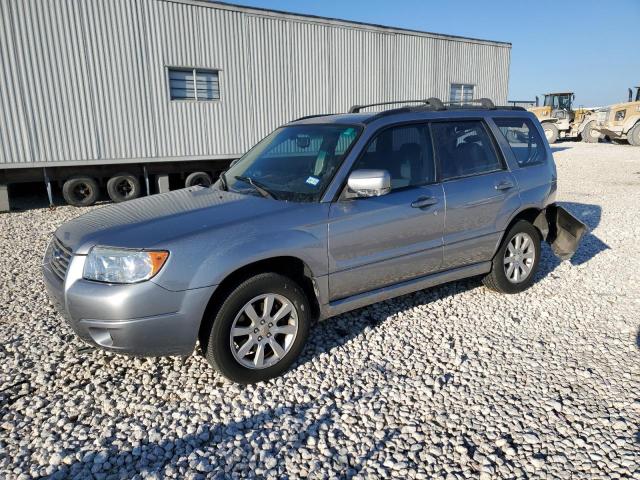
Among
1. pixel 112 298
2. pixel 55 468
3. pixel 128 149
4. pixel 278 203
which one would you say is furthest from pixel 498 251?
pixel 128 149

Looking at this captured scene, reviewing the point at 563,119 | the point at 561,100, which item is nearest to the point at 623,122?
the point at 563,119

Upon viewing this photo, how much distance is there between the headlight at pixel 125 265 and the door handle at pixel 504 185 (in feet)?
10.2

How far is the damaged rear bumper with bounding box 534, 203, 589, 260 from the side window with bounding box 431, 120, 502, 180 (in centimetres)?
99

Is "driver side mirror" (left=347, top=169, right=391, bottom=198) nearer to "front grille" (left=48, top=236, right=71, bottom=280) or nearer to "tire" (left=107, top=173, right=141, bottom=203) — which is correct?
"front grille" (left=48, top=236, right=71, bottom=280)

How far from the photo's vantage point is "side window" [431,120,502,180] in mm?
4129

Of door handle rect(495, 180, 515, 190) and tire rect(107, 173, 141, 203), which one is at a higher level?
door handle rect(495, 180, 515, 190)

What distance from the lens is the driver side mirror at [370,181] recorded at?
10.8 ft

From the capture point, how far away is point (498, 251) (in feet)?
15.1

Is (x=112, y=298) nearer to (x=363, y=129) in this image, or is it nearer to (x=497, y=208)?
(x=363, y=129)

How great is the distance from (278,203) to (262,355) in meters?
1.08

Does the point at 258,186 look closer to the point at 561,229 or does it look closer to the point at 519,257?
the point at 519,257

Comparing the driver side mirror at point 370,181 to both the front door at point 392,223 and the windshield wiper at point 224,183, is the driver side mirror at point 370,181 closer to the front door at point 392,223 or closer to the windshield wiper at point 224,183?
the front door at point 392,223

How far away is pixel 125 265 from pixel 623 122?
27.7 m

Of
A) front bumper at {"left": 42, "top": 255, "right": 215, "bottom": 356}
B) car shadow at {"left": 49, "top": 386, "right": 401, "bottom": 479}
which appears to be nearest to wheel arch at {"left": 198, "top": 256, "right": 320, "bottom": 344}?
front bumper at {"left": 42, "top": 255, "right": 215, "bottom": 356}
